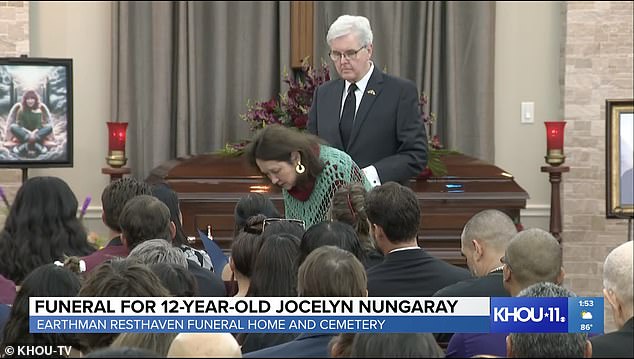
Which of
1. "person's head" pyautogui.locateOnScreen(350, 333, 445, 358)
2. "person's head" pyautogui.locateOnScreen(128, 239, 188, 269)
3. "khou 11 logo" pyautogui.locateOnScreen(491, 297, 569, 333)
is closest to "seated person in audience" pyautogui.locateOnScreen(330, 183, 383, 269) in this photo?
"person's head" pyautogui.locateOnScreen(128, 239, 188, 269)

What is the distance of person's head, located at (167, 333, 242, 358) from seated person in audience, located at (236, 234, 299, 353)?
912mm

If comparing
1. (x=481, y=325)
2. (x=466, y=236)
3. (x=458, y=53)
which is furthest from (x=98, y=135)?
(x=481, y=325)

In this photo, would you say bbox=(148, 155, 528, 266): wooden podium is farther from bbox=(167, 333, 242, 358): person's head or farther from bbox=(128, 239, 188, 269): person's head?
bbox=(167, 333, 242, 358): person's head

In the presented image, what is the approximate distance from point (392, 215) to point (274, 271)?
574 millimetres

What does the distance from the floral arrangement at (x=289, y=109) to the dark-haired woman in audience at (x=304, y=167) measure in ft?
8.33

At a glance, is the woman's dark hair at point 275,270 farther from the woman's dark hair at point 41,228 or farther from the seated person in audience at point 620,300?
the woman's dark hair at point 41,228

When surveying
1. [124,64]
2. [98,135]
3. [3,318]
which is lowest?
[3,318]

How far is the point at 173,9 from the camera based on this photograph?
7254 mm

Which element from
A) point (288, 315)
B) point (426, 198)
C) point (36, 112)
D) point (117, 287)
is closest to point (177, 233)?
point (288, 315)

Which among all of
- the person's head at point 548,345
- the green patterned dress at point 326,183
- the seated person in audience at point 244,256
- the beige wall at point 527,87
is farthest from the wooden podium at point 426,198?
the person's head at point 548,345

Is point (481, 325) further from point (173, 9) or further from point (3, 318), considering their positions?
point (173, 9)

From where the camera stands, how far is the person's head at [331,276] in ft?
8.04

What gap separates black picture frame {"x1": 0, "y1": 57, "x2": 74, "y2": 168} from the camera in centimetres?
650

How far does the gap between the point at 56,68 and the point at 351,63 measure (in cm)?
289
